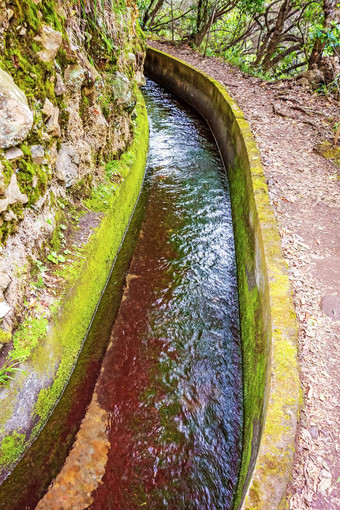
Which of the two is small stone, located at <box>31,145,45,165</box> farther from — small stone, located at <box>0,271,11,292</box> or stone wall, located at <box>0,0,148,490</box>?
small stone, located at <box>0,271,11,292</box>

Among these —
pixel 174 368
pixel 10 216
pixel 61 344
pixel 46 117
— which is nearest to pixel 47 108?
pixel 46 117

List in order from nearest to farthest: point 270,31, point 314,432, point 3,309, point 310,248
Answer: point 314,432 → point 3,309 → point 310,248 → point 270,31

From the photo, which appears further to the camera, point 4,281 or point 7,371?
point 4,281

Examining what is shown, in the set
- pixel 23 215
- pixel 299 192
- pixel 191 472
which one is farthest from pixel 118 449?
pixel 299 192

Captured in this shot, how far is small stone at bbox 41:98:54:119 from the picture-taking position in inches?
142

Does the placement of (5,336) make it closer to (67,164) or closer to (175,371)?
(175,371)

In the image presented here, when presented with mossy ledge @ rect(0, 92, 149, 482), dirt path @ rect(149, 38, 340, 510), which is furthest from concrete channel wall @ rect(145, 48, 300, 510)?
mossy ledge @ rect(0, 92, 149, 482)

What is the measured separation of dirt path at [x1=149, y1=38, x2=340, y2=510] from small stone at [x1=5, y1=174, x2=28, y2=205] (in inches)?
119

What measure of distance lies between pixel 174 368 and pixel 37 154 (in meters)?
2.88

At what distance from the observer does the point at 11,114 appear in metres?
2.81

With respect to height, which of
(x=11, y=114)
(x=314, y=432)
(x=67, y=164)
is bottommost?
(x=314, y=432)

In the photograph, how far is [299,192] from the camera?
5031 mm

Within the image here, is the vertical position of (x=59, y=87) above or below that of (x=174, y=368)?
above

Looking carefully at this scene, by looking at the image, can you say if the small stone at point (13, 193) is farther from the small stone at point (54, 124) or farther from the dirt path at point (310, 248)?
the dirt path at point (310, 248)
